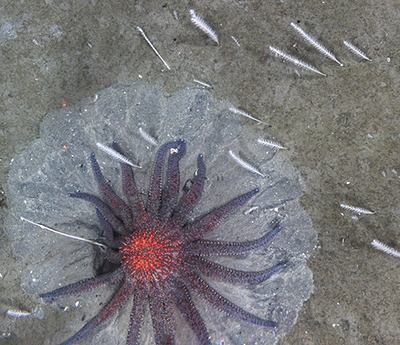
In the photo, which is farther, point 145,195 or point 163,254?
point 145,195

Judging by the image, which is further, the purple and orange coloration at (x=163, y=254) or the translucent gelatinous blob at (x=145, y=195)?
the translucent gelatinous blob at (x=145, y=195)

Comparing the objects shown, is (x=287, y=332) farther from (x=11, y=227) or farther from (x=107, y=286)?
(x=11, y=227)

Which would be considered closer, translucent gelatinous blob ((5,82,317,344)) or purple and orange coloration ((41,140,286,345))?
purple and orange coloration ((41,140,286,345))

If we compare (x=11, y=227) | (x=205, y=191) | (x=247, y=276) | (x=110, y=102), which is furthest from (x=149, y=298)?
(x=110, y=102)

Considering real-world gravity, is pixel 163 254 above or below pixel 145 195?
above
